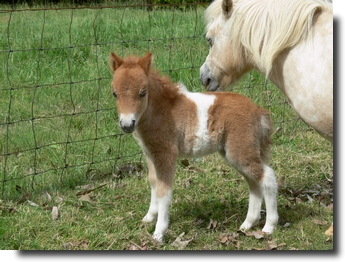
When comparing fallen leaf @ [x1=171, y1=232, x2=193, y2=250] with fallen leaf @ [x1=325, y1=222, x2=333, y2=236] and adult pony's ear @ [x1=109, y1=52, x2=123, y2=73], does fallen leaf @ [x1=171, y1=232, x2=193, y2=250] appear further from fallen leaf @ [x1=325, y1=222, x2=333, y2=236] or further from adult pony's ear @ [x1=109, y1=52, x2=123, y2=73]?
adult pony's ear @ [x1=109, y1=52, x2=123, y2=73]

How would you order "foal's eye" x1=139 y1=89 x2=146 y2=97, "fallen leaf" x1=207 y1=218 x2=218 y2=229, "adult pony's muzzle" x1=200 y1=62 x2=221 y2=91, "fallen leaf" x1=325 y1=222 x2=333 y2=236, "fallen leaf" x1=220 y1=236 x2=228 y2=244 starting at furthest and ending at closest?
1. "adult pony's muzzle" x1=200 y1=62 x2=221 y2=91
2. "fallen leaf" x1=207 y1=218 x2=218 y2=229
3. "fallen leaf" x1=325 y1=222 x2=333 y2=236
4. "fallen leaf" x1=220 y1=236 x2=228 y2=244
5. "foal's eye" x1=139 y1=89 x2=146 y2=97

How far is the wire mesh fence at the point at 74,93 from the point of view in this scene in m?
5.06

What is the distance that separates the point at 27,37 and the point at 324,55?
5.51 m

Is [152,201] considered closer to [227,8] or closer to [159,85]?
[159,85]

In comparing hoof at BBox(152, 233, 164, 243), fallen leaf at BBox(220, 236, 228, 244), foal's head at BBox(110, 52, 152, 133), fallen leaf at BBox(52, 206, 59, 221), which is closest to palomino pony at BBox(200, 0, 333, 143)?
foal's head at BBox(110, 52, 152, 133)

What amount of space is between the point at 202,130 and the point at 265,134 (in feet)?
1.82

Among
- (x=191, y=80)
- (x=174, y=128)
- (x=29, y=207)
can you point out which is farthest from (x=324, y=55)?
(x=191, y=80)

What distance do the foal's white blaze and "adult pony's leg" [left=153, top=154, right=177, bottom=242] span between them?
0.21m

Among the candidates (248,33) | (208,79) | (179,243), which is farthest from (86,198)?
(248,33)

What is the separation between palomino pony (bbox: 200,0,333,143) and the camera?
11.8 feet

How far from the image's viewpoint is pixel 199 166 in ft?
17.3

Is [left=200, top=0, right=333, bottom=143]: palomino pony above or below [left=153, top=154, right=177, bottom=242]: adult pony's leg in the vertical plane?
above

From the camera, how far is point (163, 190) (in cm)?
378

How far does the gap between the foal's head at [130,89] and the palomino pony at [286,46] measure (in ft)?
2.59
